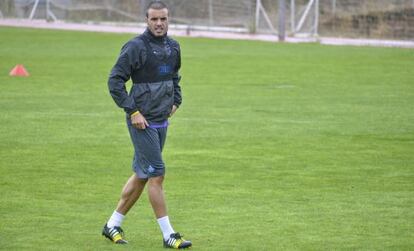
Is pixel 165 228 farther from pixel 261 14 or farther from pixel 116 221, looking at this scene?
pixel 261 14

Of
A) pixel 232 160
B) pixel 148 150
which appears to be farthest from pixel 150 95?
pixel 232 160

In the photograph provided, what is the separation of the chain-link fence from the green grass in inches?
560

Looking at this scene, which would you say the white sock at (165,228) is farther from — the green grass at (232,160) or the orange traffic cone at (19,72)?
the orange traffic cone at (19,72)

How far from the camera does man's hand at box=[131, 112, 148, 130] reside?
8.52 m

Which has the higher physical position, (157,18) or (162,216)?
(157,18)

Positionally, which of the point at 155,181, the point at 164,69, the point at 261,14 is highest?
the point at 164,69

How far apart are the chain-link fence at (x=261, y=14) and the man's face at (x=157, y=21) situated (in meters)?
32.1

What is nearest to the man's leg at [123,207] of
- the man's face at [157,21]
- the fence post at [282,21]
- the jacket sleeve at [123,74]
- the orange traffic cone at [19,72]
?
the jacket sleeve at [123,74]

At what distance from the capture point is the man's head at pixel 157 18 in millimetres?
8484

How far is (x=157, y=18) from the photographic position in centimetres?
851

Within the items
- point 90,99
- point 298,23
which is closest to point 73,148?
point 90,99

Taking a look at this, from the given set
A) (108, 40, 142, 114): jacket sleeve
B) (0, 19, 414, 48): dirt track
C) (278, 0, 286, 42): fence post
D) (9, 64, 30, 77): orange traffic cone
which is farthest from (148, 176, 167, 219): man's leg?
(278, 0, 286, 42): fence post

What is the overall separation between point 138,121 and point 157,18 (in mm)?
887

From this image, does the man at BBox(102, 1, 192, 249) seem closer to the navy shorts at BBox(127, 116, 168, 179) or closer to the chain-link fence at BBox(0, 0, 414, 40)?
the navy shorts at BBox(127, 116, 168, 179)
